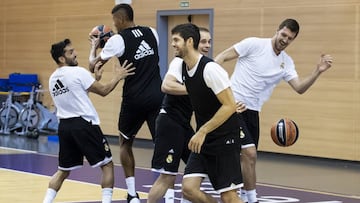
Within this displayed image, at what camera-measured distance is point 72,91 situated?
9180 mm

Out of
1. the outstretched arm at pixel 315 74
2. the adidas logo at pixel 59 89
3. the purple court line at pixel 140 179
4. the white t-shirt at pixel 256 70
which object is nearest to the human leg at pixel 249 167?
the white t-shirt at pixel 256 70

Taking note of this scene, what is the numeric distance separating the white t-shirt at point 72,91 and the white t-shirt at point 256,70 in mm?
1753

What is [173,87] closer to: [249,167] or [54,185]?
[249,167]

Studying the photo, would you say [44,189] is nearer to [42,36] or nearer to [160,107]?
[160,107]

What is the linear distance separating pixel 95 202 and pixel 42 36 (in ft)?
39.1

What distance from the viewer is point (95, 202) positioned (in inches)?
410

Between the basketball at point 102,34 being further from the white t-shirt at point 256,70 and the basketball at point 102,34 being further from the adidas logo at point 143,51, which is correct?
the white t-shirt at point 256,70

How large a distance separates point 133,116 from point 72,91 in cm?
108

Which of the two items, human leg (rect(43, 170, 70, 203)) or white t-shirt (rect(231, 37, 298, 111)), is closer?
human leg (rect(43, 170, 70, 203))

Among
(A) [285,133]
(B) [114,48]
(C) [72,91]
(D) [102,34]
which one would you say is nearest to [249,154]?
(A) [285,133]

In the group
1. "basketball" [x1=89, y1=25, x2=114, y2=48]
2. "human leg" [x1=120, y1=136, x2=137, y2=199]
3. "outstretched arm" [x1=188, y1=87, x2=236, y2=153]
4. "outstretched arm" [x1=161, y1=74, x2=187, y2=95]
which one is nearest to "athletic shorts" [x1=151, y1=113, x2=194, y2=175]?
"outstretched arm" [x1=161, y1=74, x2=187, y2=95]

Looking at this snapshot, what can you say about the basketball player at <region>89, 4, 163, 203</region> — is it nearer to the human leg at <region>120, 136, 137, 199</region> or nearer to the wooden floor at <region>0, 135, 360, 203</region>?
the human leg at <region>120, 136, 137, 199</region>

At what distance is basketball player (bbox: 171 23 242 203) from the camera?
7293mm

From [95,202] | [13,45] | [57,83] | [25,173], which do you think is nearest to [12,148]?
[25,173]
